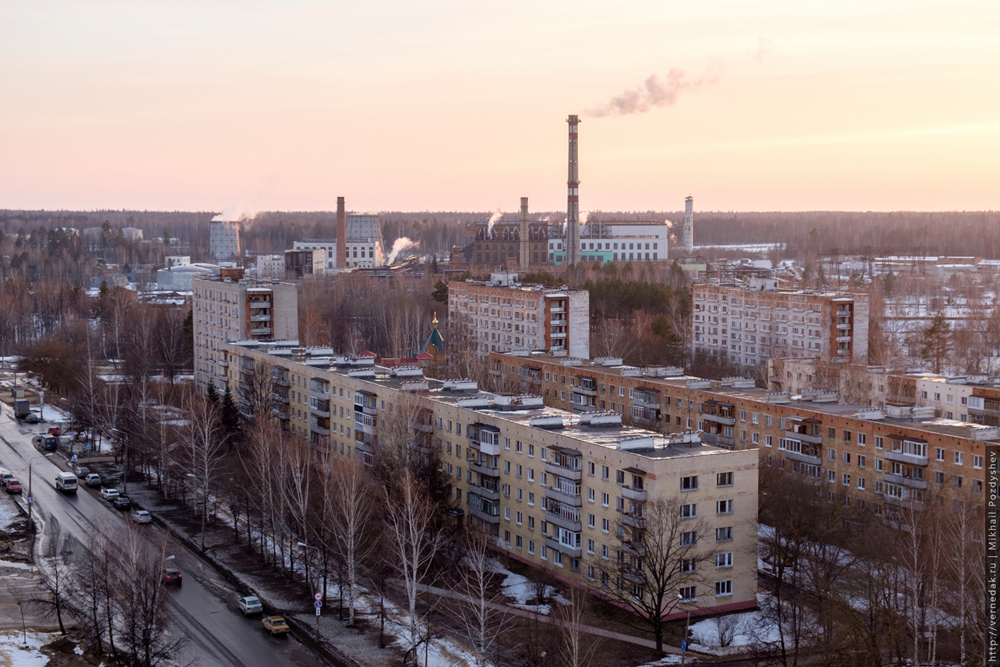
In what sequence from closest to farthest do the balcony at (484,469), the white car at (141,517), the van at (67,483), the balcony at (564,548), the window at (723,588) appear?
the window at (723,588)
the balcony at (564,548)
the balcony at (484,469)
the white car at (141,517)
the van at (67,483)

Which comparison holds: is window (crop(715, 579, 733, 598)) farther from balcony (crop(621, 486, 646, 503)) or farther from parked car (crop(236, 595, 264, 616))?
parked car (crop(236, 595, 264, 616))

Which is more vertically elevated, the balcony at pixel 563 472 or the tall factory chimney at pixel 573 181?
the tall factory chimney at pixel 573 181

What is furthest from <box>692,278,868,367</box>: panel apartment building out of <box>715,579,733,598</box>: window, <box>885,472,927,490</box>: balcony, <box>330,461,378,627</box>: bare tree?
<box>330,461,378,627</box>: bare tree

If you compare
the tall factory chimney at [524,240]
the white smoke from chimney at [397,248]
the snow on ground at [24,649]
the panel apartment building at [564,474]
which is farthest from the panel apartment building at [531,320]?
the white smoke from chimney at [397,248]

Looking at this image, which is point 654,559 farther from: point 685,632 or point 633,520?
point 685,632

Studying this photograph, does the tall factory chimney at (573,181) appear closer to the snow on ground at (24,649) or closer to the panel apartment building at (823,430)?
the panel apartment building at (823,430)

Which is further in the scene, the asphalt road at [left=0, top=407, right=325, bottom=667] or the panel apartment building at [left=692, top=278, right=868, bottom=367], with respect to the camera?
the panel apartment building at [left=692, top=278, right=868, bottom=367]

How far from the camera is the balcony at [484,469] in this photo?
2322 cm

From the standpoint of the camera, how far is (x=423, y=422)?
2552cm

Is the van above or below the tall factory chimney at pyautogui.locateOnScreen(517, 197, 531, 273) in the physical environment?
below

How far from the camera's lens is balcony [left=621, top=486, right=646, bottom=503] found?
19.3 meters

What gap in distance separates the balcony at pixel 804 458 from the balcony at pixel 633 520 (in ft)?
26.0

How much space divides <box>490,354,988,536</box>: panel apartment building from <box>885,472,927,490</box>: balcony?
0.02 metres

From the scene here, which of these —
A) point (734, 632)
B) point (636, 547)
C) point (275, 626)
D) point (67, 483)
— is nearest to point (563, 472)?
point (636, 547)
